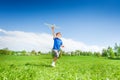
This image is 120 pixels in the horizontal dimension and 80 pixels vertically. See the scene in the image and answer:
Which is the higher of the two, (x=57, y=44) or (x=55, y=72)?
(x=57, y=44)

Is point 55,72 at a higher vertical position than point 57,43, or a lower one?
lower

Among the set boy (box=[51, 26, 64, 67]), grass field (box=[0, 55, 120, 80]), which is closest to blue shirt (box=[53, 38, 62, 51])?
boy (box=[51, 26, 64, 67])

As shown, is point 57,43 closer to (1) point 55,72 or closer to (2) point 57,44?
(2) point 57,44

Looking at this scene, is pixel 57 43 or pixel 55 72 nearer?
pixel 55 72

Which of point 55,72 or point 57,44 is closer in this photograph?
point 55,72

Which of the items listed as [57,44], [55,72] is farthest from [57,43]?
[55,72]

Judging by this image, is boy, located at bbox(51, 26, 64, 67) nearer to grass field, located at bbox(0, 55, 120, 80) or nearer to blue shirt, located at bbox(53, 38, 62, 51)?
blue shirt, located at bbox(53, 38, 62, 51)

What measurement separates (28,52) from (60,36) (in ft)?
159

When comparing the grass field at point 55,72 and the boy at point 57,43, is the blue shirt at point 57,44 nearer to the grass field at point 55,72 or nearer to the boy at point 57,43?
the boy at point 57,43

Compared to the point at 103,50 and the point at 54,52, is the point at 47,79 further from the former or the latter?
the point at 103,50

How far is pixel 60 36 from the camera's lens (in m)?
18.8

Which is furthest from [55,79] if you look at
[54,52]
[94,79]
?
[54,52]

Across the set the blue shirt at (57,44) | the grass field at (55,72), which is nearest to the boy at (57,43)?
the blue shirt at (57,44)

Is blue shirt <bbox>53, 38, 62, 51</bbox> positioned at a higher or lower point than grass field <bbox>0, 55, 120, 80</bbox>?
higher
